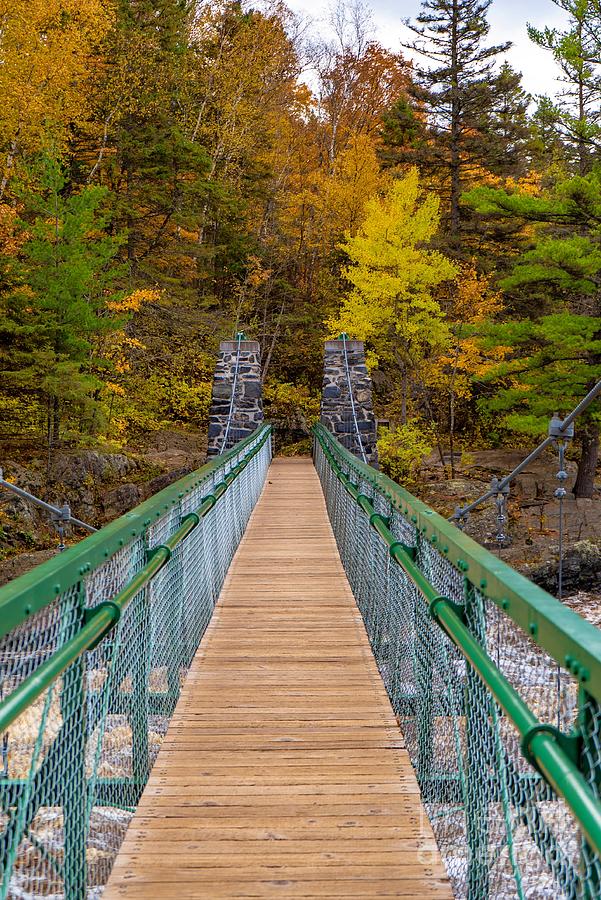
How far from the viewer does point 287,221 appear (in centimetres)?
2617

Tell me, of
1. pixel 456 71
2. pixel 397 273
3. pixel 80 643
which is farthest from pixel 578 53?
pixel 80 643

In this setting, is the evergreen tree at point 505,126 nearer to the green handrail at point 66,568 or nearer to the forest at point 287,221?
the forest at point 287,221

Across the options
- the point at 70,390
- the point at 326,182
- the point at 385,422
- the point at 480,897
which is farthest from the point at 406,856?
the point at 326,182

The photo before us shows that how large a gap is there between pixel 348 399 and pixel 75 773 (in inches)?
503

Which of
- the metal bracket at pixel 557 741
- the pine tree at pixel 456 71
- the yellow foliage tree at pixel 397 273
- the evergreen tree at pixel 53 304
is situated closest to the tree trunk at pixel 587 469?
the yellow foliage tree at pixel 397 273

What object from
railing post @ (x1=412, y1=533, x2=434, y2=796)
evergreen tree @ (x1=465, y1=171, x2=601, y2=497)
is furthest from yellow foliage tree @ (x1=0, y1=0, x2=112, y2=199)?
railing post @ (x1=412, y1=533, x2=434, y2=796)

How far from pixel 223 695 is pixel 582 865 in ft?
8.73

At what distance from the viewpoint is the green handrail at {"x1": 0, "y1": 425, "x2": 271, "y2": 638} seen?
1707mm

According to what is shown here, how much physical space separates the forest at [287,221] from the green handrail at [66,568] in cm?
1188

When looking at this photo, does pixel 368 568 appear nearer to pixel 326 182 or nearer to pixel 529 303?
pixel 529 303

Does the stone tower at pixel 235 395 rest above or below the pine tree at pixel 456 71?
below

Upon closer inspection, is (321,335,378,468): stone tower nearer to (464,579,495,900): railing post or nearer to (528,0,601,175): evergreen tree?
(528,0,601,175): evergreen tree

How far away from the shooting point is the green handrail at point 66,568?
171 cm

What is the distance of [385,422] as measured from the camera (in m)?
22.2
